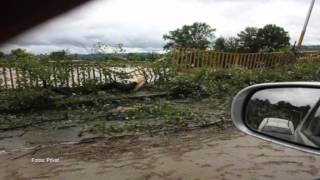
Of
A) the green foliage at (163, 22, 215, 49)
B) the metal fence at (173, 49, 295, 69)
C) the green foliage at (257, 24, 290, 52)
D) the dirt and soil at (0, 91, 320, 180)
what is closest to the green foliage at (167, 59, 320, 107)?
the metal fence at (173, 49, 295, 69)

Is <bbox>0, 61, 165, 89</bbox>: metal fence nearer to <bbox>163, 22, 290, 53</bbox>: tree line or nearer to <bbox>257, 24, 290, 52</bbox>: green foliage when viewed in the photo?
<bbox>163, 22, 290, 53</bbox>: tree line

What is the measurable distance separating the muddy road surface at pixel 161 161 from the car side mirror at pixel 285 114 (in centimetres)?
253

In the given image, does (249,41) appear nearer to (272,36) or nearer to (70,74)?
(272,36)

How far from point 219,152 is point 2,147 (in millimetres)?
2932

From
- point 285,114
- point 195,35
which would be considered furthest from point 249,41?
point 285,114

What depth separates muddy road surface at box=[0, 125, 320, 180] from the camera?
5.09 meters

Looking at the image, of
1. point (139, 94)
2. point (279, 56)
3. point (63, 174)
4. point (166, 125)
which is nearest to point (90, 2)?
point (63, 174)

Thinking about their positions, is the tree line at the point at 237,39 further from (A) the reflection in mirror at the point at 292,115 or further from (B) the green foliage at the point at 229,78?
(A) the reflection in mirror at the point at 292,115

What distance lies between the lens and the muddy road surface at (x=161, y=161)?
509 cm

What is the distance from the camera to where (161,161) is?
559cm

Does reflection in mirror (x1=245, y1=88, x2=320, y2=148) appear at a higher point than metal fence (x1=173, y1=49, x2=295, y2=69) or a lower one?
higher

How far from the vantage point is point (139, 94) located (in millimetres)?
10516

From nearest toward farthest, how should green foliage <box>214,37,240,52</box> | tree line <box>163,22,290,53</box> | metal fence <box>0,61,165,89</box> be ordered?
1. metal fence <box>0,61,165,89</box>
2. tree line <box>163,22,290,53</box>
3. green foliage <box>214,37,240,52</box>

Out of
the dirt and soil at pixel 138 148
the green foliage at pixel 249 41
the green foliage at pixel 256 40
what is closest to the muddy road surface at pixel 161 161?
the dirt and soil at pixel 138 148
